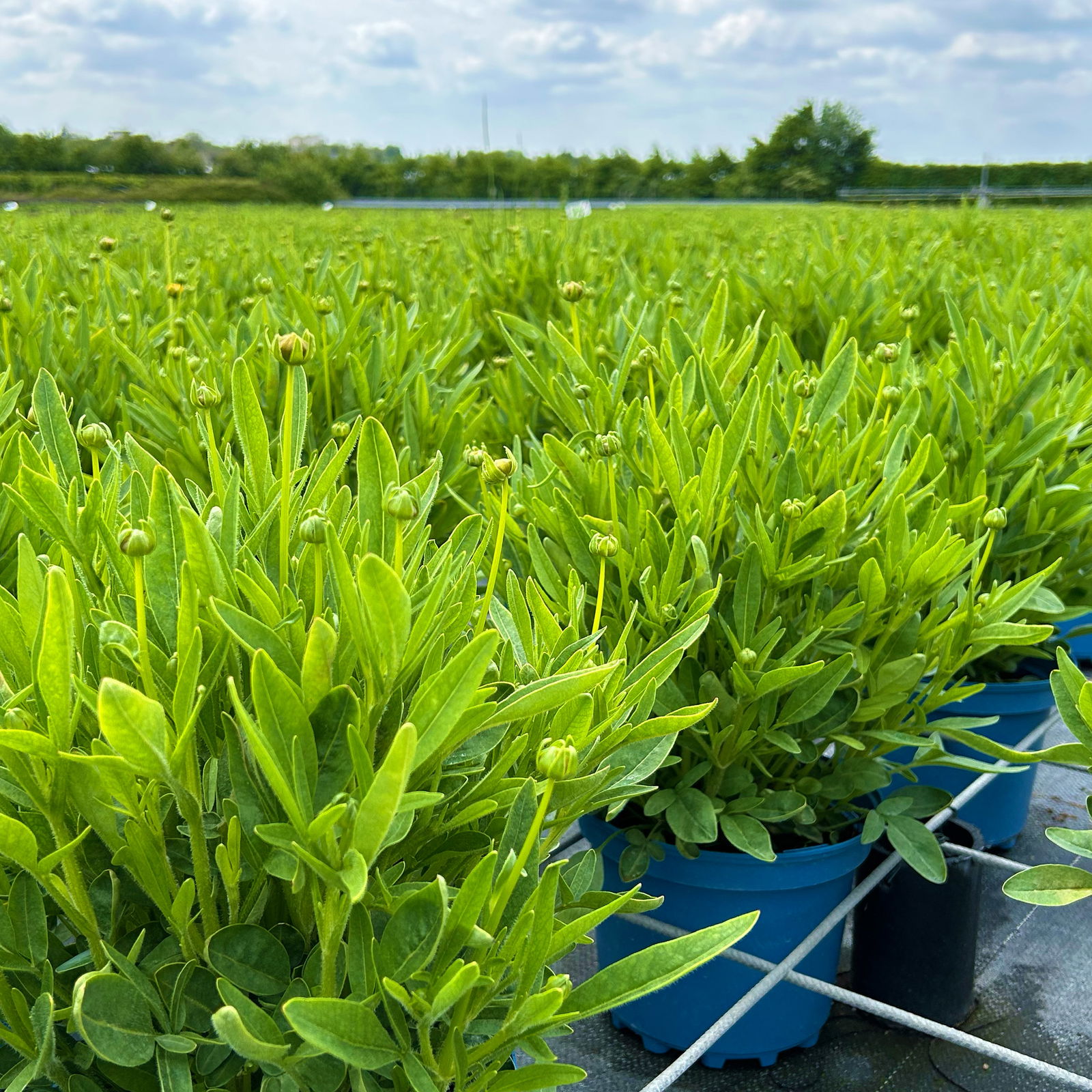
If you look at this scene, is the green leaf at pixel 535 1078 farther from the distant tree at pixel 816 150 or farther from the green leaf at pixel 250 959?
the distant tree at pixel 816 150

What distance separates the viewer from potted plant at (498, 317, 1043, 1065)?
1239 mm

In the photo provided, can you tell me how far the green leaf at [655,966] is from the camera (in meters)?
0.67

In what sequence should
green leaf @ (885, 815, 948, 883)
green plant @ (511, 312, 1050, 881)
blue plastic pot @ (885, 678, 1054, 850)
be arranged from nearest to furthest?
1. green plant @ (511, 312, 1050, 881)
2. green leaf @ (885, 815, 948, 883)
3. blue plastic pot @ (885, 678, 1054, 850)

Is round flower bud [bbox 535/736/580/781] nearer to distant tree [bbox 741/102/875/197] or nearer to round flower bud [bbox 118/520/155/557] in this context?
round flower bud [bbox 118/520/155/557]

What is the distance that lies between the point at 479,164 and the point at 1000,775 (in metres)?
9.05

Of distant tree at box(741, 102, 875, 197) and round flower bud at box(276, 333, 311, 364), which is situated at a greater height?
distant tree at box(741, 102, 875, 197)

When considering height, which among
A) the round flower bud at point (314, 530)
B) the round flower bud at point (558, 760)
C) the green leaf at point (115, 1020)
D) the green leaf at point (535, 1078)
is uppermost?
the round flower bud at point (314, 530)

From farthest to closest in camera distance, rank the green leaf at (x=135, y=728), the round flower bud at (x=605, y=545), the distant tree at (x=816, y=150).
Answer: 1. the distant tree at (x=816, y=150)
2. the round flower bud at (x=605, y=545)
3. the green leaf at (x=135, y=728)

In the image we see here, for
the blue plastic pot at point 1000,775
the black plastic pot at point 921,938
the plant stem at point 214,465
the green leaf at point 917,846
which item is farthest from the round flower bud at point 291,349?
the blue plastic pot at point 1000,775

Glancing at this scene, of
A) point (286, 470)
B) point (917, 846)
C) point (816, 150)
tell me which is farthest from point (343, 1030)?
point (816, 150)

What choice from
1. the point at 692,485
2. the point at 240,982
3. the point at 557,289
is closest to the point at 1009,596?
the point at 692,485

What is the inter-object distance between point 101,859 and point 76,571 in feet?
0.67

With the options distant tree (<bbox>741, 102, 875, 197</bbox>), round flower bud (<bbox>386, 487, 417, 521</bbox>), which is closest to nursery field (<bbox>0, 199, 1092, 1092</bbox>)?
round flower bud (<bbox>386, 487, 417, 521</bbox>)

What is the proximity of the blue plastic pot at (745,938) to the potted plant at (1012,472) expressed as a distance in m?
0.48
